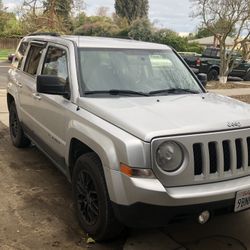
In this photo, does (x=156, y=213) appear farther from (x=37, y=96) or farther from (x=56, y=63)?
(x=37, y=96)

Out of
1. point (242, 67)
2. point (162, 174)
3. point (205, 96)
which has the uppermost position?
point (205, 96)

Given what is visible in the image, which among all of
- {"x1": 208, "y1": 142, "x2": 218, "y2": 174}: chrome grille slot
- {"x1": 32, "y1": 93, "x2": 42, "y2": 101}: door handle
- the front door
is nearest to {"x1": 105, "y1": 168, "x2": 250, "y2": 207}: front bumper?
{"x1": 208, "y1": 142, "x2": 218, "y2": 174}: chrome grille slot

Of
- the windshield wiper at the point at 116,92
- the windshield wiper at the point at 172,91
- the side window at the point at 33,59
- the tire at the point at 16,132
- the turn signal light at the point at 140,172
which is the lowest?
the tire at the point at 16,132

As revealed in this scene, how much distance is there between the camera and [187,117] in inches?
153

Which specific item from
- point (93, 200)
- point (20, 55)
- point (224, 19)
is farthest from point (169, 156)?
point (224, 19)

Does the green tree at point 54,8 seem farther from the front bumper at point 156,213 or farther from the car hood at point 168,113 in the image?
the front bumper at point 156,213

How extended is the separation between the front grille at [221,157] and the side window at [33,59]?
310 centimetres

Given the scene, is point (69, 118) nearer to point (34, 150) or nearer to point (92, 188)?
point (92, 188)

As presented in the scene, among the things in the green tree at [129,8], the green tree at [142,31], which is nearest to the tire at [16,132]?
the green tree at [142,31]

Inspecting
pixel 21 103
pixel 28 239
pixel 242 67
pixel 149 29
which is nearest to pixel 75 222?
pixel 28 239

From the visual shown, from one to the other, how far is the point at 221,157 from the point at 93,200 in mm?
1222

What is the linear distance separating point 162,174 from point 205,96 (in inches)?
66.2

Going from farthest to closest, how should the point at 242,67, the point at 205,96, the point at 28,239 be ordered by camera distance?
1. the point at 242,67
2. the point at 205,96
3. the point at 28,239

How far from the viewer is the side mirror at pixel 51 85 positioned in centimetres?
457
